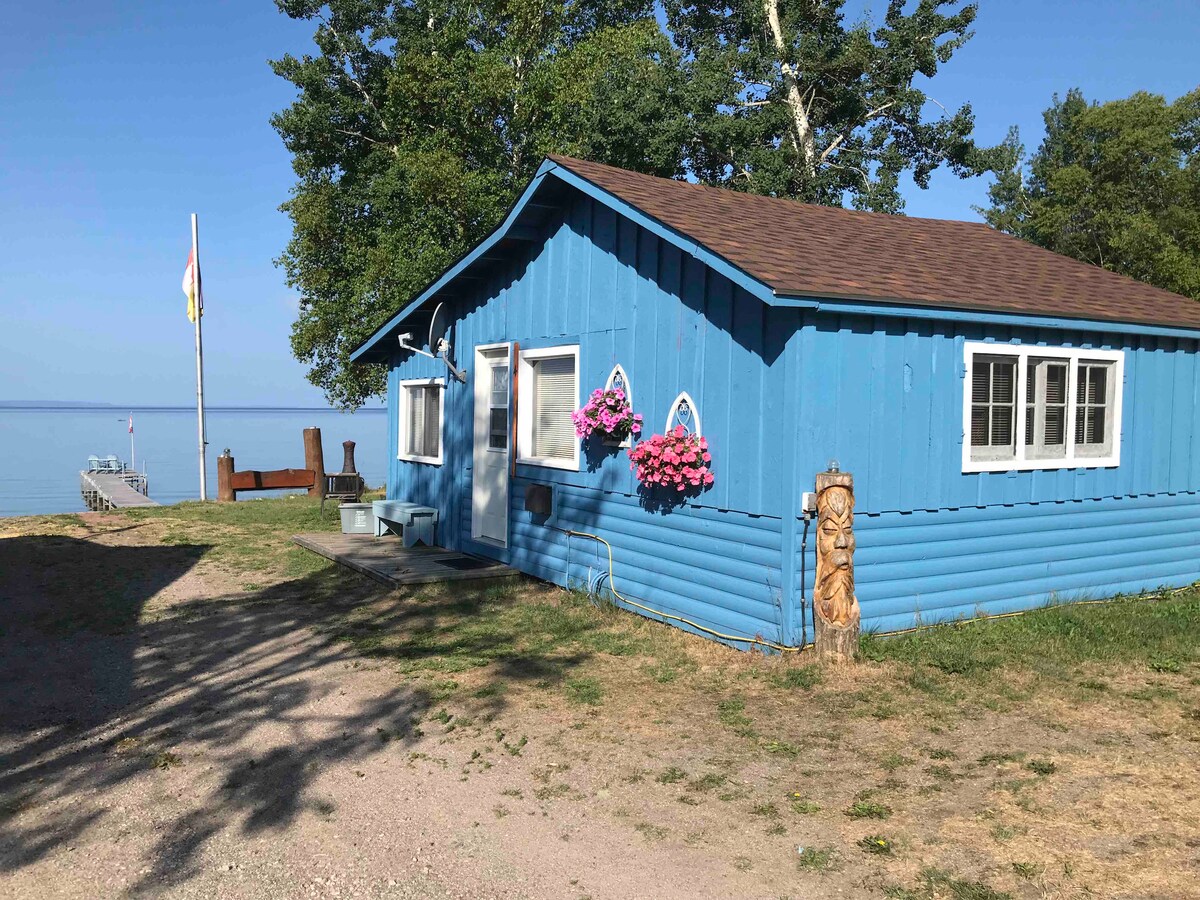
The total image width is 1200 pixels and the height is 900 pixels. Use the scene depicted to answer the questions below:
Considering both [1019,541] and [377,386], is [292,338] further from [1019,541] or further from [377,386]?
[1019,541]

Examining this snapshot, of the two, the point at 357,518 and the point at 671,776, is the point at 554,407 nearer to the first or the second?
the point at 357,518

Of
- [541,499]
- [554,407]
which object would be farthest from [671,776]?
[554,407]

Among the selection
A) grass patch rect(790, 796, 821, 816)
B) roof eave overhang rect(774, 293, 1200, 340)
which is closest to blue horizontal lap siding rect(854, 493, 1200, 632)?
roof eave overhang rect(774, 293, 1200, 340)

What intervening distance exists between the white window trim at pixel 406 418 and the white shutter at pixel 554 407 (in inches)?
91.0

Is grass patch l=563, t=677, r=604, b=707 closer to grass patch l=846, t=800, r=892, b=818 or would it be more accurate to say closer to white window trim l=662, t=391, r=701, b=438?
grass patch l=846, t=800, r=892, b=818

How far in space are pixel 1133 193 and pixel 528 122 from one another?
1633 cm

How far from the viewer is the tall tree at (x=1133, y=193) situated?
2527cm

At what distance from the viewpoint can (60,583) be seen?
434 inches

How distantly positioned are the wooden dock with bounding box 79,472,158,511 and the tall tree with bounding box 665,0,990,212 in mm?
16744

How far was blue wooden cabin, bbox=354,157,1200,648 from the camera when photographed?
7.58m

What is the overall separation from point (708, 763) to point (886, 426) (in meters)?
3.42

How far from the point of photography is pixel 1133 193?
26.8m

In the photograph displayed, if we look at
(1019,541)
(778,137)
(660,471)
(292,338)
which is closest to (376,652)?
(660,471)

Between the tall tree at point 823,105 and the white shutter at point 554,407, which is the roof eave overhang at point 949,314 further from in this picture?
the tall tree at point 823,105
